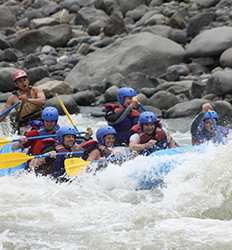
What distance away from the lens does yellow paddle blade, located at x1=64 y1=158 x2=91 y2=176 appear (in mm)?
9727

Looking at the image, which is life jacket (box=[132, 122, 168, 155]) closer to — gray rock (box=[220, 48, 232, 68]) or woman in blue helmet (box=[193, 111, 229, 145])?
woman in blue helmet (box=[193, 111, 229, 145])

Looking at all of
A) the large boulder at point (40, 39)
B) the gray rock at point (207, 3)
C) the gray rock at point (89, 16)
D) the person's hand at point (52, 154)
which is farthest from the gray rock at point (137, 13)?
the person's hand at point (52, 154)

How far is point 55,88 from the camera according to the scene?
1755 centimetres

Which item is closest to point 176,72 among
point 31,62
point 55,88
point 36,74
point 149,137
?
point 55,88

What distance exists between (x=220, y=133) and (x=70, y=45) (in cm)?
1325

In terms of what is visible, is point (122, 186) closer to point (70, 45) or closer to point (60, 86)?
point (60, 86)

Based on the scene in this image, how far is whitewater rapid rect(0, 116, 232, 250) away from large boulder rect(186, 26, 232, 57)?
8.69 metres

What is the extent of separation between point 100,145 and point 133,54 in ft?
28.0

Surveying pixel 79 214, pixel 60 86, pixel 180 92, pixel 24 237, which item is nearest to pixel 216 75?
pixel 180 92

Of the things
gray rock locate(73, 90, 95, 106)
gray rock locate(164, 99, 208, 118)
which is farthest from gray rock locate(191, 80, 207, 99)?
gray rock locate(73, 90, 95, 106)

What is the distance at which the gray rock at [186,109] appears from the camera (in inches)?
606

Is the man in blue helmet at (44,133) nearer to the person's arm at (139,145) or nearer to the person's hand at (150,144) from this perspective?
the person's arm at (139,145)

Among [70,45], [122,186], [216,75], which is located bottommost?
[70,45]

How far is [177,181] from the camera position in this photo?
30.4 feet
